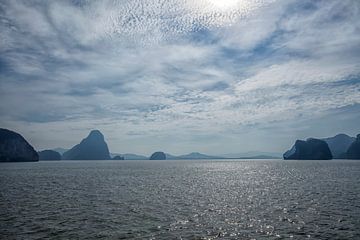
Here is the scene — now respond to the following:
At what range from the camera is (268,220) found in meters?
40.1

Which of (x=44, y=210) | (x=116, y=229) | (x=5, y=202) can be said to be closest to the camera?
(x=116, y=229)

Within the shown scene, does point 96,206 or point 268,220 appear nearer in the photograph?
point 268,220

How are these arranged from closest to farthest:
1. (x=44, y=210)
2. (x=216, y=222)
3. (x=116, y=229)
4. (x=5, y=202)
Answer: (x=116, y=229) < (x=216, y=222) < (x=44, y=210) < (x=5, y=202)

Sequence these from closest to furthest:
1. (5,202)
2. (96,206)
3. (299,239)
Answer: (299,239)
(96,206)
(5,202)

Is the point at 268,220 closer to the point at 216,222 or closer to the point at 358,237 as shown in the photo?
the point at 216,222

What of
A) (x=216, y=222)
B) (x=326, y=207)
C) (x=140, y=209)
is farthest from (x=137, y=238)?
(x=326, y=207)

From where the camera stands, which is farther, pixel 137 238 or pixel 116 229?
pixel 116 229

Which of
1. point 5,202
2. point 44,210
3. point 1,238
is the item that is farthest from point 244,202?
point 5,202

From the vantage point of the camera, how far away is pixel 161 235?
32.6 metres

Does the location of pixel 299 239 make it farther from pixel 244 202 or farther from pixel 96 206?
pixel 96 206

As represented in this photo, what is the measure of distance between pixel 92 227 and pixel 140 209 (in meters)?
12.5

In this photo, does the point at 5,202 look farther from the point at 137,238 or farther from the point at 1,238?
the point at 137,238

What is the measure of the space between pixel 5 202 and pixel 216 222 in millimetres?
40863

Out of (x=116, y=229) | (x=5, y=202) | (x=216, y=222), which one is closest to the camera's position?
(x=116, y=229)
